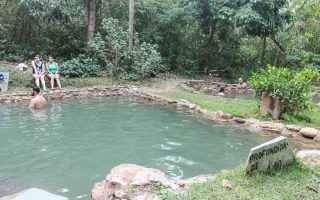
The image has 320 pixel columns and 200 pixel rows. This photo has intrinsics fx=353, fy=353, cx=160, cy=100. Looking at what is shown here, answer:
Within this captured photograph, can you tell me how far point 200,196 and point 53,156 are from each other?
3.31m

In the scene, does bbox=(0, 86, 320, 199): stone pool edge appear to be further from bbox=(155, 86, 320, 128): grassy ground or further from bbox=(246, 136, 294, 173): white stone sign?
bbox=(246, 136, 294, 173): white stone sign

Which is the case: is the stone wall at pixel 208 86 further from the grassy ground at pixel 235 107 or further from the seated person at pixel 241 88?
the grassy ground at pixel 235 107

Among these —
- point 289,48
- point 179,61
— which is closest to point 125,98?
point 179,61

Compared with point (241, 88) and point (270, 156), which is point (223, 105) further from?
point (241, 88)

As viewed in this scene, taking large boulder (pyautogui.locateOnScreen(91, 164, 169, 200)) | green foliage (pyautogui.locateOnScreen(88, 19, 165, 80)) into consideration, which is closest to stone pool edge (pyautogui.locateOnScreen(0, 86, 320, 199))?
large boulder (pyautogui.locateOnScreen(91, 164, 169, 200))

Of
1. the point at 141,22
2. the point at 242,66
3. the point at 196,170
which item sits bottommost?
the point at 196,170

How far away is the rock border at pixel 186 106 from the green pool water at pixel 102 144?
0.34 meters

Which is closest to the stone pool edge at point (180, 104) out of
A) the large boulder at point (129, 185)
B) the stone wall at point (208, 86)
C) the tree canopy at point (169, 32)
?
the large boulder at point (129, 185)

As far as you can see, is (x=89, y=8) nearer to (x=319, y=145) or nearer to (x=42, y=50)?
(x=42, y=50)

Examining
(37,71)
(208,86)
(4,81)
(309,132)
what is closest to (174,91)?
(208,86)

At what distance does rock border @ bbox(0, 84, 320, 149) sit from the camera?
7.34 meters

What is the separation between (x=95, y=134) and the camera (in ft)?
25.0

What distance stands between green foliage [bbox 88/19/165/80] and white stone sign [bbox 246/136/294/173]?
1007cm

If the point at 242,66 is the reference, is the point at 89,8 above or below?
above
